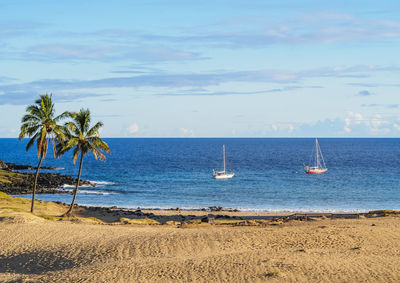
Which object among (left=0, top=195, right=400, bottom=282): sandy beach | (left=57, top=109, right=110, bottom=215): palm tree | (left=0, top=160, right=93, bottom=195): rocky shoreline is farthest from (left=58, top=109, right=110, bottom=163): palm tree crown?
(left=0, top=160, right=93, bottom=195): rocky shoreline

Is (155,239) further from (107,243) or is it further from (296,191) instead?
(296,191)

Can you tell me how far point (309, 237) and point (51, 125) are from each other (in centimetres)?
2715

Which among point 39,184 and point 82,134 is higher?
point 82,134

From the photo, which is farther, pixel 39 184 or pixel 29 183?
pixel 39 184

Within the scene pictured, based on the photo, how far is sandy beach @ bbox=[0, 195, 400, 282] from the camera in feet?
80.6

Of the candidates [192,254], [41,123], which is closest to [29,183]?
[41,123]

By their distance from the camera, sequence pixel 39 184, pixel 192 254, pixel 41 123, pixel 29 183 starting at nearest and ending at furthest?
pixel 192 254 → pixel 41 123 → pixel 29 183 → pixel 39 184

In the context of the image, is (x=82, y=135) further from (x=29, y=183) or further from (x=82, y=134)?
(x=29, y=183)

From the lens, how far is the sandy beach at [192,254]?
80.6 feet

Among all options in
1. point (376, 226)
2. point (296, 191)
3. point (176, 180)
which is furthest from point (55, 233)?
point (176, 180)

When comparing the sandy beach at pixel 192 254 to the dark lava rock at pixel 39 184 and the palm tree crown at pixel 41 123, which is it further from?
the dark lava rock at pixel 39 184

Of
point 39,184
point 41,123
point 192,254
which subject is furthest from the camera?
point 39,184

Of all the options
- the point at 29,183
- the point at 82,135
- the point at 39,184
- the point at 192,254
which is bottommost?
the point at 39,184

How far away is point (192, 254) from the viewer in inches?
1131
